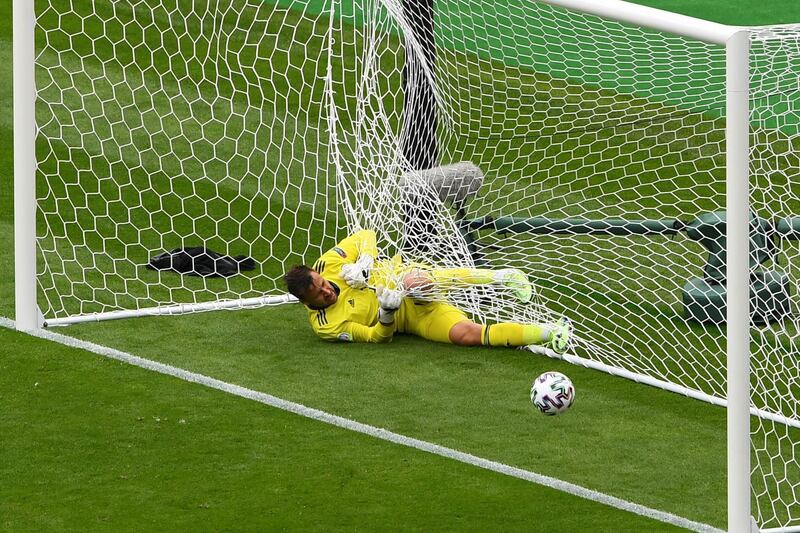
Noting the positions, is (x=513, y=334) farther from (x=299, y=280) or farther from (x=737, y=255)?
(x=737, y=255)

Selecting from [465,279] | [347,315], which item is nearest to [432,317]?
[465,279]

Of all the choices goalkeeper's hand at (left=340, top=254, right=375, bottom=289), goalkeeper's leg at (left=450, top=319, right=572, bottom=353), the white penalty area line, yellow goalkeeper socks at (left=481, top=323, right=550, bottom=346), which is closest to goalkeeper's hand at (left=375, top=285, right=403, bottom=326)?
goalkeeper's hand at (left=340, top=254, right=375, bottom=289)

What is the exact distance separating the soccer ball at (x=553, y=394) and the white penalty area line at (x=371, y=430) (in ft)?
1.29

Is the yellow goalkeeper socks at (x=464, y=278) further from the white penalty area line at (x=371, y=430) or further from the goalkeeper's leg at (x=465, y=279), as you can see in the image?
the white penalty area line at (x=371, y=430)

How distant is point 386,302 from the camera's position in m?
8.50

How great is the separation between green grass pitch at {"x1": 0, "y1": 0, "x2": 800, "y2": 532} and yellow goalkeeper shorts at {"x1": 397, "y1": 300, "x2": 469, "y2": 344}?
79 mm

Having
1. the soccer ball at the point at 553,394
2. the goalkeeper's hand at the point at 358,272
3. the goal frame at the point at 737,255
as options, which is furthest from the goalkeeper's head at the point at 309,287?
the goal frame at the point at 737,255

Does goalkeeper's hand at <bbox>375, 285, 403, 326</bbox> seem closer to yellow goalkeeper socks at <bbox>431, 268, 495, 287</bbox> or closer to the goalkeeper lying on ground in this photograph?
the goalkeeper lying on ground

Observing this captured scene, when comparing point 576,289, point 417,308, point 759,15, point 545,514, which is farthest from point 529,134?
point 759,15

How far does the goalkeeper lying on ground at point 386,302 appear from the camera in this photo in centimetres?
853

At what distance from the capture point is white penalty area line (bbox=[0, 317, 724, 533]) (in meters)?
6.56

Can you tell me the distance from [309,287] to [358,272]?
32cm

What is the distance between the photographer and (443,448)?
7273mm

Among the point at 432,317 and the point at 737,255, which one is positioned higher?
the point at 737,255
